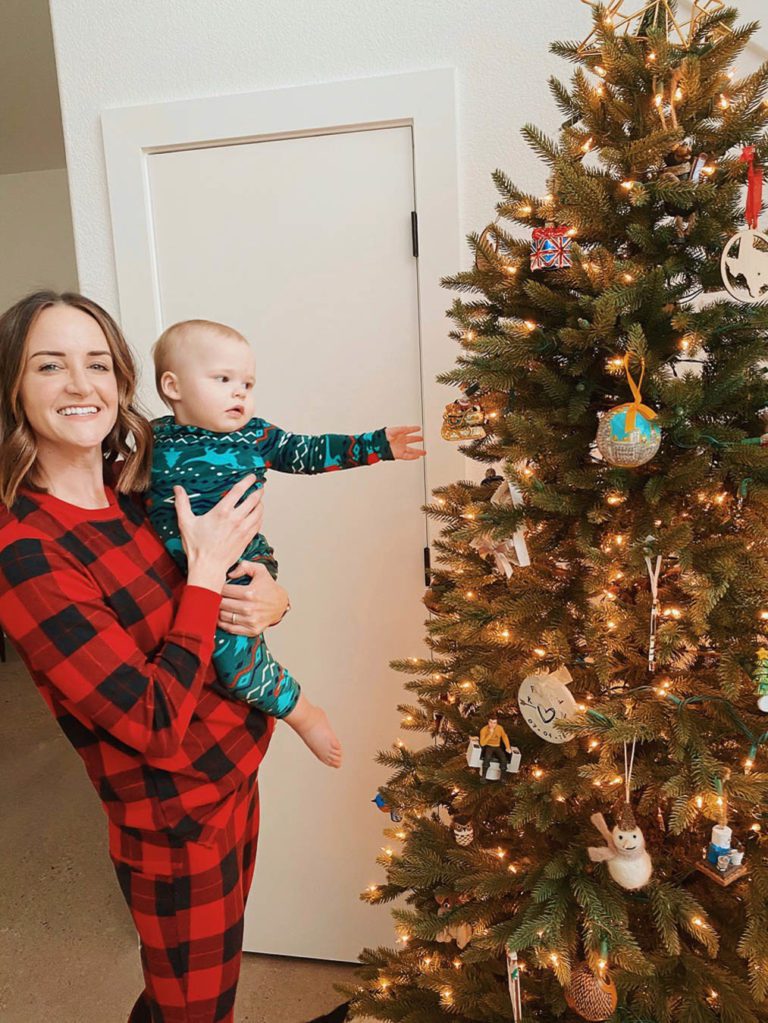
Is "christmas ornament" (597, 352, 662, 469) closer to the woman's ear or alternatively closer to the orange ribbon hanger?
the orange ribbon hanger

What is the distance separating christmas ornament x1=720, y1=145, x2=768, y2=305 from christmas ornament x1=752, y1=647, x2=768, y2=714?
1.71ft

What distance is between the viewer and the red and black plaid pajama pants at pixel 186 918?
4.18 ft

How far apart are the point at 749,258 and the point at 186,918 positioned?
4.44 ft

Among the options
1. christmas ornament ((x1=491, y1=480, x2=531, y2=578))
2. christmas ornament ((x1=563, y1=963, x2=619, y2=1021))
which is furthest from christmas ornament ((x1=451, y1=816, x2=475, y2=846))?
christmas ornament ((x1=491, y1=480, x2=531, y2=578))

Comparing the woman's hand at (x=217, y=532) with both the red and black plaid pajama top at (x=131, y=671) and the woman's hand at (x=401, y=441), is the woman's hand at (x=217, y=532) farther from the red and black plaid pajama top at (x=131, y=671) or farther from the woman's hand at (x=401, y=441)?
the woman's hand at (x=401, y=441)

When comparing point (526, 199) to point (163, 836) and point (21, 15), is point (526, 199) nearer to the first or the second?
point (163, 836)

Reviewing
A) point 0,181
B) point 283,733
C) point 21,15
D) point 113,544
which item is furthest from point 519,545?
point 0,181

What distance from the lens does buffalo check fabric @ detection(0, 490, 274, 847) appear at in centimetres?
109

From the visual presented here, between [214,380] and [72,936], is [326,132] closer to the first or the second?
[214,380]

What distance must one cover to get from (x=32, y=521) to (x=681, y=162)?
1132mm

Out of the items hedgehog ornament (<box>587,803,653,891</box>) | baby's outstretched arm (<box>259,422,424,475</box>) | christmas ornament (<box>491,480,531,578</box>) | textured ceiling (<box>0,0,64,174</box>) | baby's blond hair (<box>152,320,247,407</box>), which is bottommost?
hedgehog ornament (<box>587,803,653,891</box>)

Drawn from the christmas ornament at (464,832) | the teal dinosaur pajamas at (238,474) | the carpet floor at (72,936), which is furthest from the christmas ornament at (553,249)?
the carpet floor at (72,936)

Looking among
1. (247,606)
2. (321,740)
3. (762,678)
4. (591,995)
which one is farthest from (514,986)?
(247,606)

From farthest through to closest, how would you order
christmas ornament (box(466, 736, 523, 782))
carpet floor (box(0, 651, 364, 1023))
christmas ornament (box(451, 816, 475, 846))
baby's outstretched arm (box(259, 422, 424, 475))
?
carpet floor (box(0, 651, 364, 1023)) < baby's outstretched arm (box(259, 422, 424, 475)) < christmas ornament (box(451, 816, 475, 846)) < christmas ornament (box(466, 736, 523, 782))
